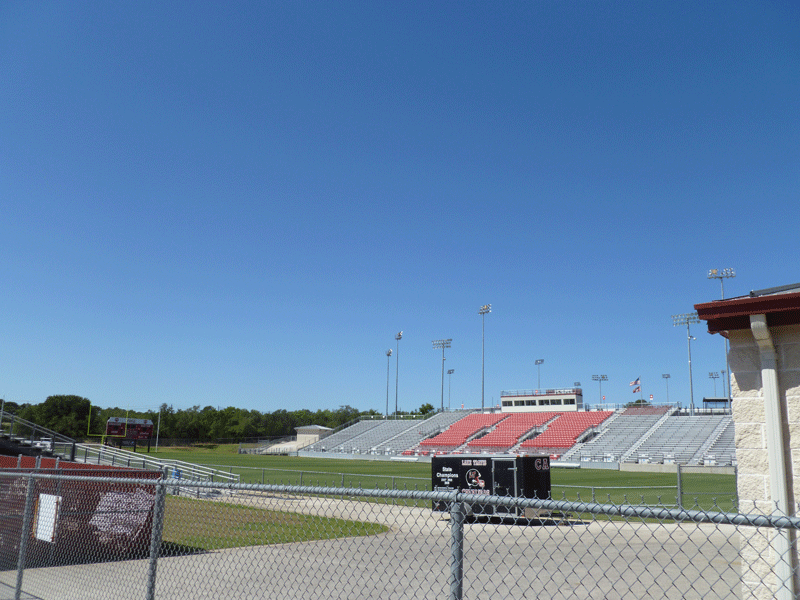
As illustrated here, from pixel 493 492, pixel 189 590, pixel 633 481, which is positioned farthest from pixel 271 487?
pixel 633 481

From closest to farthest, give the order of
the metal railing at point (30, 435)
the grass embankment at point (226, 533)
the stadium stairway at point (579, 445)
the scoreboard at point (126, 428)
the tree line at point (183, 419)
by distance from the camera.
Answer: the grass embankment at point (226, 533) → the metal railing at point (30, 435) → the scoreboard at point (126, 428) → the stadium stairway at point (579, 445) → the tree line at point (183, 419)

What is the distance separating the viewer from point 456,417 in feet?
282

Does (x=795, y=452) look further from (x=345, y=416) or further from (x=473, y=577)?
(x=345, y=416)

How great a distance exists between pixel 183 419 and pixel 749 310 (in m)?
112

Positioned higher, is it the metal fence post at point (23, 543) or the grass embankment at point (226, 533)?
the metal fence post at point (23, 543)

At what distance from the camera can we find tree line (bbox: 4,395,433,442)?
254ft

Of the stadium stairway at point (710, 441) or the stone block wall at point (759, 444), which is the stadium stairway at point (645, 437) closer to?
the stadium stairway at point (710, 441)

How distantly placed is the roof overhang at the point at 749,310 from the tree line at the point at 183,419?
6503cm

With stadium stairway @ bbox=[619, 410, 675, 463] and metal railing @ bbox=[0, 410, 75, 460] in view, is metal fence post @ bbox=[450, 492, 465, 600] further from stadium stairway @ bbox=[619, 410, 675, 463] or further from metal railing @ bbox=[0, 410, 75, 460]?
stadium stairway @ bbox=[619, 410, 675, 463]

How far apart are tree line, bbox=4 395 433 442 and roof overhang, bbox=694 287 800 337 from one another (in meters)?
65.0

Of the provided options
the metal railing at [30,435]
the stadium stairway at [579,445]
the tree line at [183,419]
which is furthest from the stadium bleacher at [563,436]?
the metal railing at [30,435]

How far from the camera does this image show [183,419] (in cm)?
10750

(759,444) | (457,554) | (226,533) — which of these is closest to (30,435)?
(226,533)

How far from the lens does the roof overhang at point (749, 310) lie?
18.0 ft
